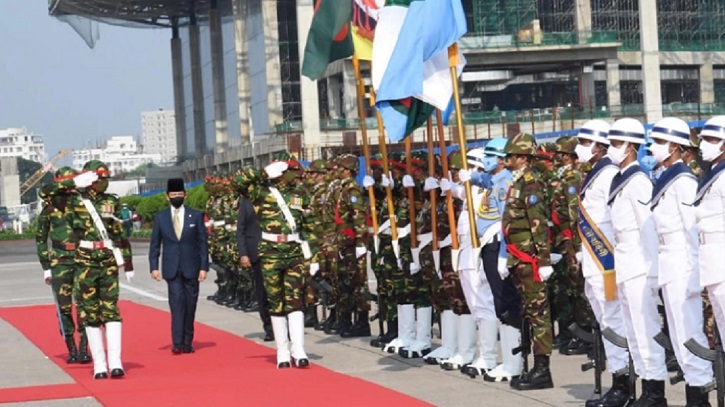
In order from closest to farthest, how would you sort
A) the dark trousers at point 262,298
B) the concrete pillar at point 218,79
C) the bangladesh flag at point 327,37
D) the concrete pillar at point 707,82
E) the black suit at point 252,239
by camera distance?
1. the black suit at point 252,239
2. the bangladesh flag at point 327,37
3. the dark trousers at point 262,298
4. the concrete pillar at point 707,82
5. the concrete pillar at point 218,79

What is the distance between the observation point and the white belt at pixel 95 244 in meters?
14.1

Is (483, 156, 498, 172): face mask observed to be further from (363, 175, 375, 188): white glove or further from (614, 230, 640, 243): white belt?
(363, 175, 375, 188): white glove

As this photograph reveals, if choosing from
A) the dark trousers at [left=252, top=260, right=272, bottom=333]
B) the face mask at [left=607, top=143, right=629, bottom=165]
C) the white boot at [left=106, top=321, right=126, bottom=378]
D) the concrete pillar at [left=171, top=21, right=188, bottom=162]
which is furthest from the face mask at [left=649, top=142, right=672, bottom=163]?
the concrete pillar at [left=171, top=21, right=188, bottom=162]

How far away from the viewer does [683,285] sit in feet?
30.6

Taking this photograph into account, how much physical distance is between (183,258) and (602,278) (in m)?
7.27

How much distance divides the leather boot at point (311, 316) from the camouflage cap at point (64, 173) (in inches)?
193

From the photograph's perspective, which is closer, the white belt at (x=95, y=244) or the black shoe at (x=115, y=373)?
the black shoe at (x=115, y=373)

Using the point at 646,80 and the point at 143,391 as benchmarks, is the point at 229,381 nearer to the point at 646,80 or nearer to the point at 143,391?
the point at 143,391

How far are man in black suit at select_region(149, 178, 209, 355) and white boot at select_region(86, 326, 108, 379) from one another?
2472 mm

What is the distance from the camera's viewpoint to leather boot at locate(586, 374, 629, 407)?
10391mm

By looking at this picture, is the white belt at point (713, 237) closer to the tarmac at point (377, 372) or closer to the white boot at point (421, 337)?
the tarmac at point (377, 372)

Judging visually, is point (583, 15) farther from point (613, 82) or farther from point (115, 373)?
point (115, 373)

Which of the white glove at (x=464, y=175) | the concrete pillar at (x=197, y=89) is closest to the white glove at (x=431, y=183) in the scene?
the white glove at (x=464, y=175)

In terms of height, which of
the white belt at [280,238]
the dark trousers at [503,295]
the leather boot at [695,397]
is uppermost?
the white belt at [280,238]
